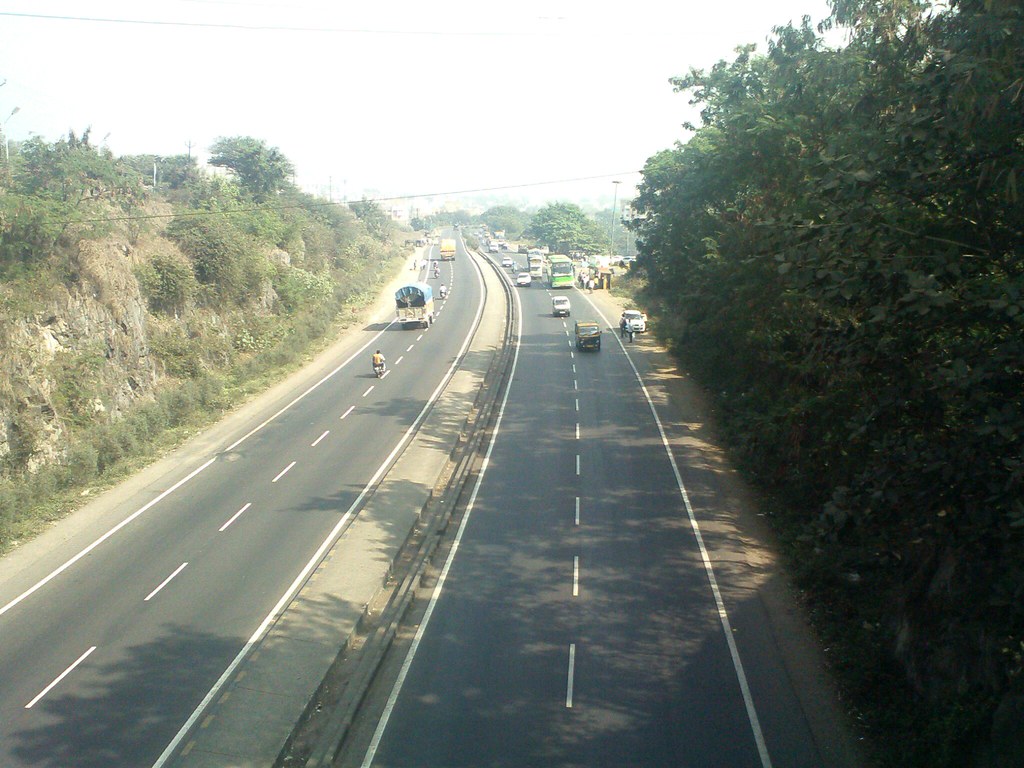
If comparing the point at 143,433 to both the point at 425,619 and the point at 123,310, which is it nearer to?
the point at 123,310


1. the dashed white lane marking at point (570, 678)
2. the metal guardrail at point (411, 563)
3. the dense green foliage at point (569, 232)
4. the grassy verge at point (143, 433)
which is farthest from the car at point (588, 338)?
the dense green foliage at point (569, 232)

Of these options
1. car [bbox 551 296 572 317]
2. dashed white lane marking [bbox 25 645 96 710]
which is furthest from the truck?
dashed white lane marking [bbox 25 645 96 710]

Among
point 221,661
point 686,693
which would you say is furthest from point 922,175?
point 221,661

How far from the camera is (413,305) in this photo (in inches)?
2076

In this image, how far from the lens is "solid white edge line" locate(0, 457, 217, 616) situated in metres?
17.6

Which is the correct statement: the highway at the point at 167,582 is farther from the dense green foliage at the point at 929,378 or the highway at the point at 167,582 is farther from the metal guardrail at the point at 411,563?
the dense green foliage at the point at 929,378

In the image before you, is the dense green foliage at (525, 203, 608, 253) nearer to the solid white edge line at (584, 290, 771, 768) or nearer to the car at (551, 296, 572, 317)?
the car at (551, 296, 572, 317)

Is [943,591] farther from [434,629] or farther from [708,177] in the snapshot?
[708,177]

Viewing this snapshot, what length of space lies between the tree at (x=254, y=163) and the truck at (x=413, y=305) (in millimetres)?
26777

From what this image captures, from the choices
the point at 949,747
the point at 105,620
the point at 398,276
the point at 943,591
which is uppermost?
the point at 398,276

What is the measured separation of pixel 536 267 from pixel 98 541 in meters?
69.1

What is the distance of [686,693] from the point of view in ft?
43.6

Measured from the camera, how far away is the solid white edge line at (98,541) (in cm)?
1759

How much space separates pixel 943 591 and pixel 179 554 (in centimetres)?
1617
